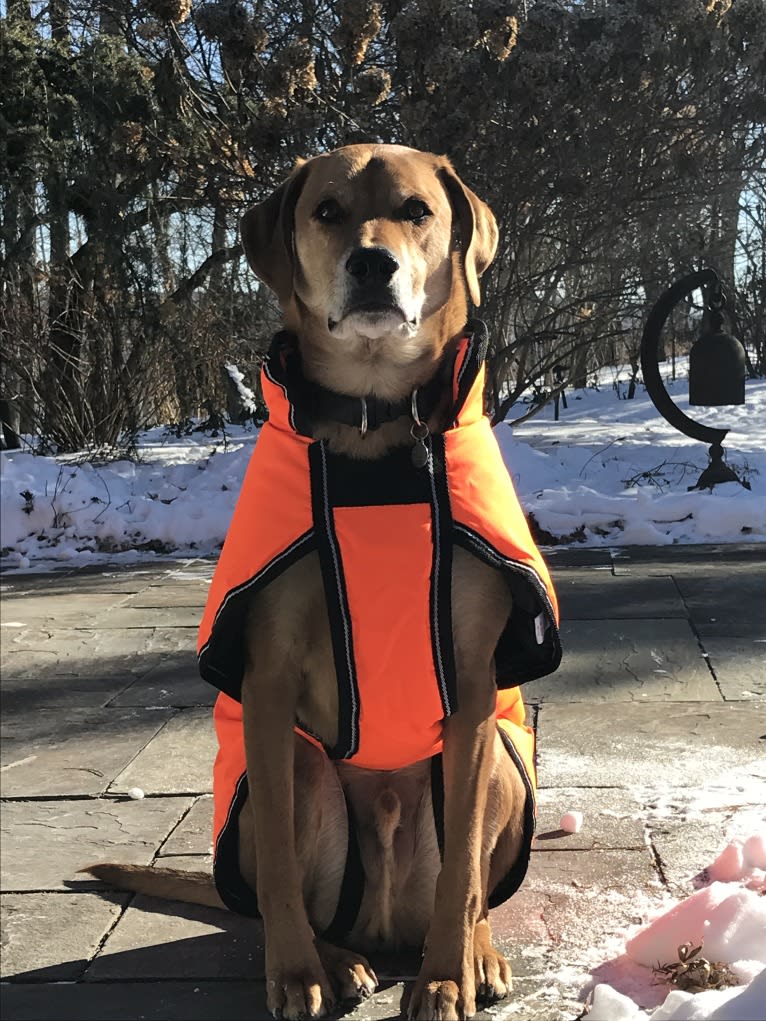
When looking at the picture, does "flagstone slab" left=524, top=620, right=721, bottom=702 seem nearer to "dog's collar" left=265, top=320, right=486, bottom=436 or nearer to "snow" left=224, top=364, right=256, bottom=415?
"dog's collar" left=265, top=320, right=486, bottom=436

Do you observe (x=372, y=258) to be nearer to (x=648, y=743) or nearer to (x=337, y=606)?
(x=337, y=606)

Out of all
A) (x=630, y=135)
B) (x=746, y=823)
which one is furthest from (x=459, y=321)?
(x=630, y=135)

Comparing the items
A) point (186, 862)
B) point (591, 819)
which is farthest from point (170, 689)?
point (591, 819)

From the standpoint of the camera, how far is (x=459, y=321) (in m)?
2.82

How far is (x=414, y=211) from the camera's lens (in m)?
2.89

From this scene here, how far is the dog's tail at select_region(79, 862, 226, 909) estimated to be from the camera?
290cm

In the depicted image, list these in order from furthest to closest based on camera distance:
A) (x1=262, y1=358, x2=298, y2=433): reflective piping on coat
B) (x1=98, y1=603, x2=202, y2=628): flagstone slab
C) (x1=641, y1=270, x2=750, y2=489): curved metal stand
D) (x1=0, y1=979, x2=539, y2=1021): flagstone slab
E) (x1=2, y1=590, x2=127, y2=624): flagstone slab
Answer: (x1=641, y1=270, x2=750, y2=489): curved metal stand, (x1=2, y1=590, x2=127, y2=624): flagstone slab, (x1=98, y1=603, x2=202, y2=628): flagstone slab, (x1=262, y1=358, x2=298, y2=433): reflective piping on coat, (x1=0, y1=979, x2=539, y2=1021): flagstone slab

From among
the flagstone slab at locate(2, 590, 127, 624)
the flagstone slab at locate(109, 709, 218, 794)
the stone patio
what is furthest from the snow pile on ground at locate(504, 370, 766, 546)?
the flagstone slab at locate(109, 709, 218, 794)

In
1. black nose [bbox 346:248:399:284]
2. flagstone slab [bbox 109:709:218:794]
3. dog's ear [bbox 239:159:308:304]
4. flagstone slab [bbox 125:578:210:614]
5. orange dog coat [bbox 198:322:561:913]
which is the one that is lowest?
flagstone slab [bbox 109:709:218:794]

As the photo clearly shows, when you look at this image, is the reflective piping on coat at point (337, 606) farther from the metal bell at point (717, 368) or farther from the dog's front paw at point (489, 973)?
the metal bell at point (717, 368)

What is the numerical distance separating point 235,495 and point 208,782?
533 cm

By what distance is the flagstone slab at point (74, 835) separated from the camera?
10.8ft

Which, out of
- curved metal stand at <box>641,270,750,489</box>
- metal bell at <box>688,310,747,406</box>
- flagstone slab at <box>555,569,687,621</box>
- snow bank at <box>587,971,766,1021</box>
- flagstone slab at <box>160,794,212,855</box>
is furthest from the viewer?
metal bell at <box>688,310,747,406</box>

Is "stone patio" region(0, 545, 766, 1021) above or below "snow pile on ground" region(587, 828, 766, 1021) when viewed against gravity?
below
